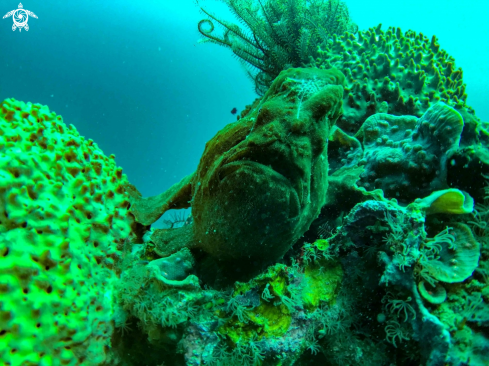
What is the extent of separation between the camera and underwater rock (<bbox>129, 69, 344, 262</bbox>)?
6.63 feet

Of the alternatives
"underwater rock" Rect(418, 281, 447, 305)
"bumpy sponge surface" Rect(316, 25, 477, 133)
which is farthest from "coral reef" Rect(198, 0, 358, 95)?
"underwater rock" Rect(418, 281, 447, 305)

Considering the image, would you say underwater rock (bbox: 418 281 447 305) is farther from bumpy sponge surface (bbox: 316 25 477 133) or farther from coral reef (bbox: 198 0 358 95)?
coral reef (bbox: 198 0 358 95)

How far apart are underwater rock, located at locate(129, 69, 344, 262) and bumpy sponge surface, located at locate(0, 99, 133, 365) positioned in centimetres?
106

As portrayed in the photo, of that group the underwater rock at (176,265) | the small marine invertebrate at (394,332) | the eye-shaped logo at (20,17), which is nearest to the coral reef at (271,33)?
the underwater rock at (176,265)

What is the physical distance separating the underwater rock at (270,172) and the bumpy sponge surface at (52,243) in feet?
3.46

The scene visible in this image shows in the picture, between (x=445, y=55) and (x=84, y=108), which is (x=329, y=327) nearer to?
(x=445, y=55)

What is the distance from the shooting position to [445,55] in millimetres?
5832

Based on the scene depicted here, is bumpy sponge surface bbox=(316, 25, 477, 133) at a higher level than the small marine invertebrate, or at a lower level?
higher

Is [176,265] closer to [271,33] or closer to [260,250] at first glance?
[260,250]

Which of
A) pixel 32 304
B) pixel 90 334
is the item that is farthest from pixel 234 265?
pixel 32 304

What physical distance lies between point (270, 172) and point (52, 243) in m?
1.89


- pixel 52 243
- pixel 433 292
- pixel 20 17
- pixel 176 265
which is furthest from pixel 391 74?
pixel 20 17

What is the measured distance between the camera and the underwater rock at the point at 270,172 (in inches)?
79.6

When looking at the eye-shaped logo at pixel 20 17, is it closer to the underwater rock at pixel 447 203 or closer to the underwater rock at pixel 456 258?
the underwater rock at pixel 447 203
